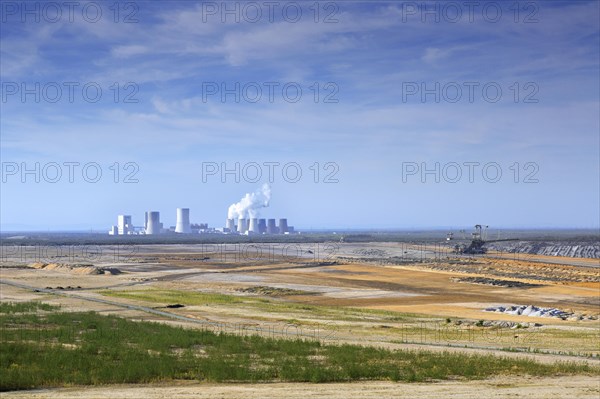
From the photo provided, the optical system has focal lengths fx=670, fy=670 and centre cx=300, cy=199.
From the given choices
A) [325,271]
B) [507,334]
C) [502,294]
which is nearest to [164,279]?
[325,271]

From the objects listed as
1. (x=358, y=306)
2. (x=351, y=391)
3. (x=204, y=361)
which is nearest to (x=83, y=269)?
(x=358, y=306)

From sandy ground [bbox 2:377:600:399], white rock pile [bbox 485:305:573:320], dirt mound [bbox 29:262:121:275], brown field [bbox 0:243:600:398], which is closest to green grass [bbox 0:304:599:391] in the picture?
sandy ground [bbox 2:377:600:399]

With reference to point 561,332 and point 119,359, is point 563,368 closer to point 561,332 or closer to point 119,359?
point 561,332

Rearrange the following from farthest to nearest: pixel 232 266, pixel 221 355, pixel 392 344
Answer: pixel 232 266
pixel 392 344
pixel 221 355

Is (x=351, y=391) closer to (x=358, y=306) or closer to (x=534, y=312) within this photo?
(x=534, y=312)

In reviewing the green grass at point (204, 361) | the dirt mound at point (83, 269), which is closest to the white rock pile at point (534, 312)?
the green grass at point (204, 361)

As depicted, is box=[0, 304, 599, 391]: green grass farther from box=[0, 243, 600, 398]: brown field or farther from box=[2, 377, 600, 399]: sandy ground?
box=[0, 243, 600, 398]: brown field

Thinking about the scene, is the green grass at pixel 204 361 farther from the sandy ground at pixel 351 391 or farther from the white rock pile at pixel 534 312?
the white rock pile at pixel 534 312
